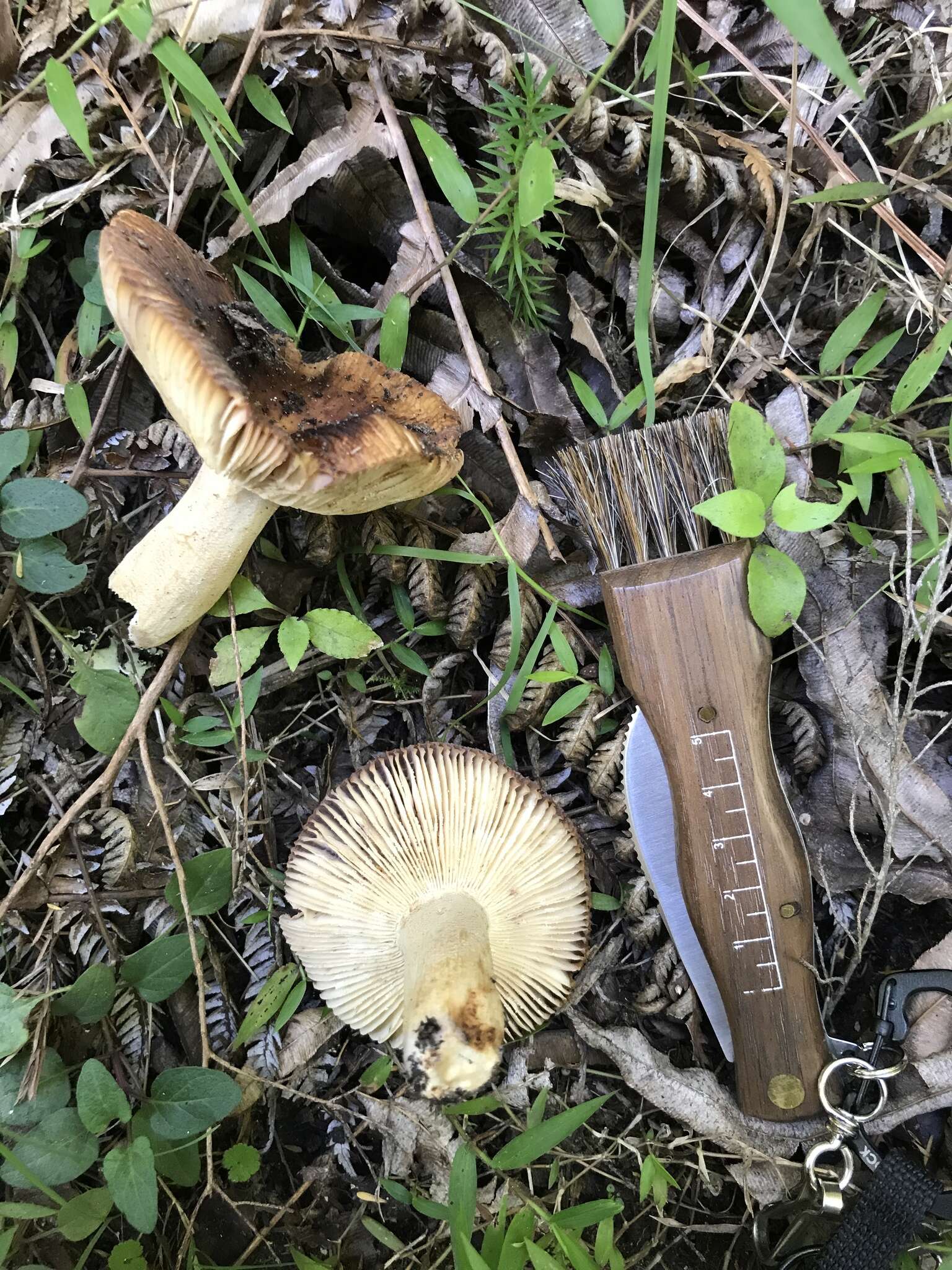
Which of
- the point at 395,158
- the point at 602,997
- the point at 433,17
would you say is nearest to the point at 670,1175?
the point at 602,997

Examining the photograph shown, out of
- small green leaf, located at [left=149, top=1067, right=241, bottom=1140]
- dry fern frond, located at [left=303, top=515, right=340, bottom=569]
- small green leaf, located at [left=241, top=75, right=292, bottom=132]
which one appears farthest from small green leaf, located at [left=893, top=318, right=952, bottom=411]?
small green leaf, located at [left=149, top=1067, right=241, bottom=1140]

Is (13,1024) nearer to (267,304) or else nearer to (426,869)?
(426,869)

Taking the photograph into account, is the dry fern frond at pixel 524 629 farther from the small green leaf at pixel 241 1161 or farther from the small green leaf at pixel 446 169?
the small green leaf at pixel 241 1161

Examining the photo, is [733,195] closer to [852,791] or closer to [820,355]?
[820,355]

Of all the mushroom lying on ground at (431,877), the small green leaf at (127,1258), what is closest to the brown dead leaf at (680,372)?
the mushroom lying on ground at (431,877)

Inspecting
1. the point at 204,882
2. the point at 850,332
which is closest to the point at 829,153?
the point at 850,332
